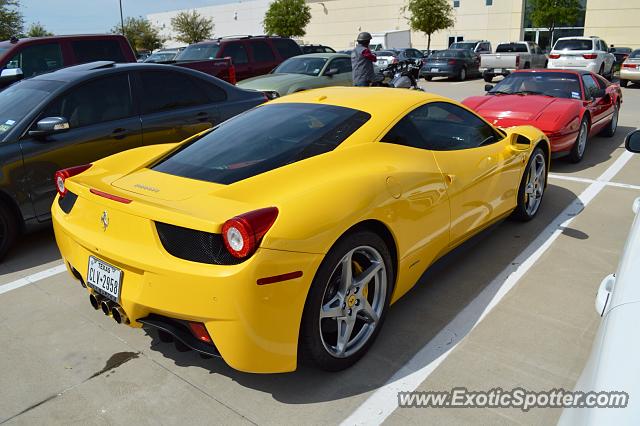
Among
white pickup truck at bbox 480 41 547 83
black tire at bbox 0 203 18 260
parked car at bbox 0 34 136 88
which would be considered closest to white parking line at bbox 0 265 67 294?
black tire at bbox 0 203 18 260

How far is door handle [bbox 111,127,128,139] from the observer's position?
5227 mm

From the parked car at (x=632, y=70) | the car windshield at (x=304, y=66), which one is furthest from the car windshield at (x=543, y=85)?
the parked car at (x=632, y=70)

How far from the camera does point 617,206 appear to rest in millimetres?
5699

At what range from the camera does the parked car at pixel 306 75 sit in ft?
33.4

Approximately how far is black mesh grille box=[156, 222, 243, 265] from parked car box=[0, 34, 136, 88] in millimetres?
6630

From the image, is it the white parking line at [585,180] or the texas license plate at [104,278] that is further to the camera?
the white parking line at [585,180]

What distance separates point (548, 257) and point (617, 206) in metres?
1.90

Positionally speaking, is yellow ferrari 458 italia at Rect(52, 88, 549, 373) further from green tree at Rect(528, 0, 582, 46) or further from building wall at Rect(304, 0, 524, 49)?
building wall at Rect(304, 0, 524, 49)

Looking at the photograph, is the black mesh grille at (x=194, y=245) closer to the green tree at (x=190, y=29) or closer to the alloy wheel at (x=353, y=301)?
the alloy wheel at (x=353, y=301)

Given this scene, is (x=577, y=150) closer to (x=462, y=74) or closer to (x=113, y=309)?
(x=113, y=309)

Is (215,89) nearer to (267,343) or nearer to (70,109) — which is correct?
(70,109)

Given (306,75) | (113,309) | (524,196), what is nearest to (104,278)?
(113,309)

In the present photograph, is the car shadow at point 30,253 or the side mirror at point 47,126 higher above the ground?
the side mirror at point 47,126

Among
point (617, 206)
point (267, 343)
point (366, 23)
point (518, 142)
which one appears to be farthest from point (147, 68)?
point (366, 23)
